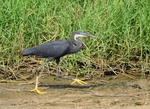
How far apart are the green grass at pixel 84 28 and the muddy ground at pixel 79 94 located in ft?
1.17

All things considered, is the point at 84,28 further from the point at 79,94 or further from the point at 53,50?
the point at 79,94

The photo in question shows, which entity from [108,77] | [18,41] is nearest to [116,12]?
[108,77]

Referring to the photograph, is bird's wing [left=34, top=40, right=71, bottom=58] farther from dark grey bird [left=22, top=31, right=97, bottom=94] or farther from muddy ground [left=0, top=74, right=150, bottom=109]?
muddy ground [left=0, top=74, right=150, bottom=109]

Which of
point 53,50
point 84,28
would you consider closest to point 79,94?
point 53,50

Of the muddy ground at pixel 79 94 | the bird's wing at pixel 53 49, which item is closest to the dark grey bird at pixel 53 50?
the bird's wing at pixel 53 49

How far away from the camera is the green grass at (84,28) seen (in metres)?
8.73

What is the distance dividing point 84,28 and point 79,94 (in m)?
1.65

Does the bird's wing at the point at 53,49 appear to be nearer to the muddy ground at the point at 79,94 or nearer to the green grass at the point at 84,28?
the muddy ground at the point at 79,94

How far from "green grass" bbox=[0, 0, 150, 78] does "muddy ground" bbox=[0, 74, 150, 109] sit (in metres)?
0.36

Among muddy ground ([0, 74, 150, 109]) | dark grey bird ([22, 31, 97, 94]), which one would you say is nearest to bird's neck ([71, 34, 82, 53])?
dark grey bird ([22, 31, 97, 94])

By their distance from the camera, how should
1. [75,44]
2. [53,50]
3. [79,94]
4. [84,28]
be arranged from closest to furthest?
[79,94] → [53,50] → [75,44] → [84,28]

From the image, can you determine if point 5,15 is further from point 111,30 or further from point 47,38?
point 111,30

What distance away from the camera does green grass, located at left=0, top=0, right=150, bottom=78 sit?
344 inches

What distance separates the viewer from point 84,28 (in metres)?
8.94
